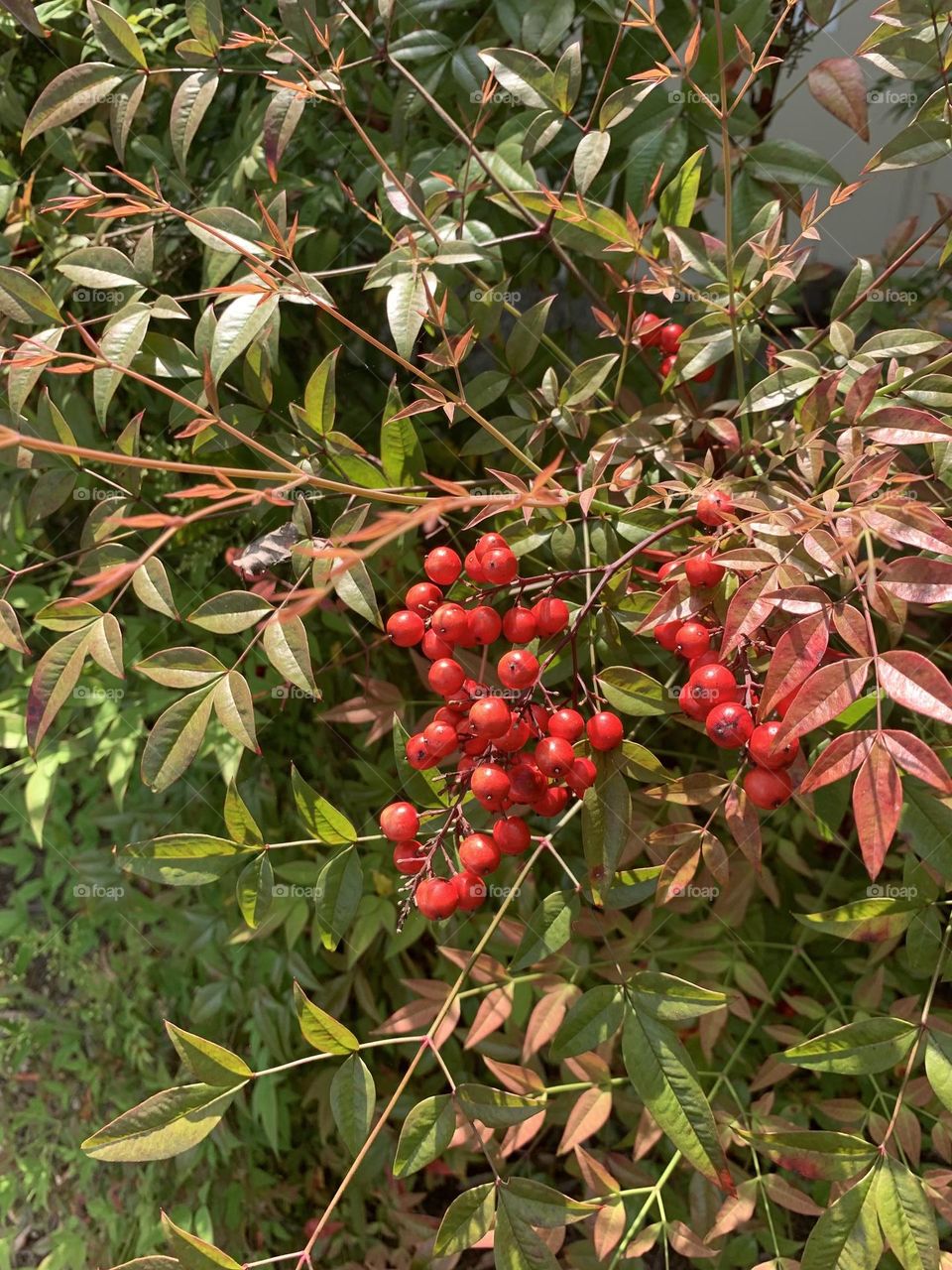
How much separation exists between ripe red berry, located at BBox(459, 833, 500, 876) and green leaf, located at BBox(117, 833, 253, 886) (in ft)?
0.77

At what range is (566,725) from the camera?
760mm

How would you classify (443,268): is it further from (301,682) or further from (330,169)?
(301,682)

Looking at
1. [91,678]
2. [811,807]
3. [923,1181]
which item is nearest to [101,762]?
[91,678]

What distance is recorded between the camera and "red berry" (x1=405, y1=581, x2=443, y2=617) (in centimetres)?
81

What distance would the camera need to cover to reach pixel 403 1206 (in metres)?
1.27

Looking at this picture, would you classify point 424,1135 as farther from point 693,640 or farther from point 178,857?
point 693,640

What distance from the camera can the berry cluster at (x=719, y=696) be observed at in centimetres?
71

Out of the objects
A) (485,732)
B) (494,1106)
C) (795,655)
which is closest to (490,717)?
(485,732)

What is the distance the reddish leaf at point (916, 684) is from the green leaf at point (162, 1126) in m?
0.60

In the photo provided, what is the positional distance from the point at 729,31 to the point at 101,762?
1.22 meters

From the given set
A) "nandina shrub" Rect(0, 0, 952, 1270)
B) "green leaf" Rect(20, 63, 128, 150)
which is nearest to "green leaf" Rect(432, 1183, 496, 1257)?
"nandina shrub" Rect(0, 0, 952, 1270)

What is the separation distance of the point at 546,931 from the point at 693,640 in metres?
0.31

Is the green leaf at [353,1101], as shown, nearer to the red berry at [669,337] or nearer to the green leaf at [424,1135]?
the green leaf at [424,1135]

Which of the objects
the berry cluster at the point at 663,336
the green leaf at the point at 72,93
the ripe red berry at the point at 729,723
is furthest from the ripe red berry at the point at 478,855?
the green leaf at the point at 72,93
